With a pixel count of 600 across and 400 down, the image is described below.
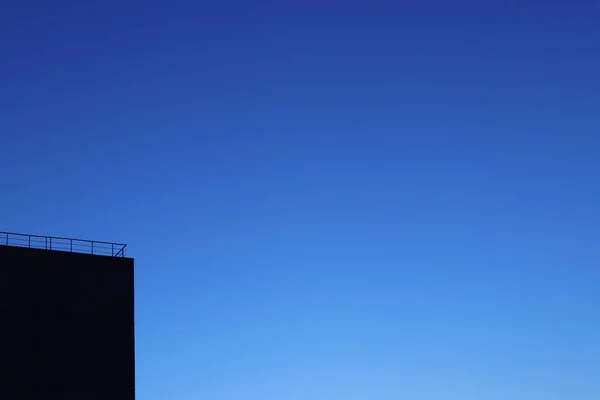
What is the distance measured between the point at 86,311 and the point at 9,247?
528 centimetres

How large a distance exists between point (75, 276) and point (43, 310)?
261 centimetres

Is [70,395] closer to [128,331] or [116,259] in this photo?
[128,331]

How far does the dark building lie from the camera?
149 feet

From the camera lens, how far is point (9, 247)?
1855 inches

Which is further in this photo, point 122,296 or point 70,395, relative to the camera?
point 122,296

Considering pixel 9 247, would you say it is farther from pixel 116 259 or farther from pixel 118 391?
pixel 118 391

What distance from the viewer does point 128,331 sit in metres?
49.3

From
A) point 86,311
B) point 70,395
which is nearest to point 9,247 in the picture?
point 86,311

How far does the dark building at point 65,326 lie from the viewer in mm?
45562

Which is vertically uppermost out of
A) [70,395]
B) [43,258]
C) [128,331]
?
[43,258]

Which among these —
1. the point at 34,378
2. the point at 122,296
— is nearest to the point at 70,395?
the point at 34,378

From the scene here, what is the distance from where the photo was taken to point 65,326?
47500mm

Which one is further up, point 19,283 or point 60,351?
point 19,283

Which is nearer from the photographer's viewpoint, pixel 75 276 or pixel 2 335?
pixel 2 335
